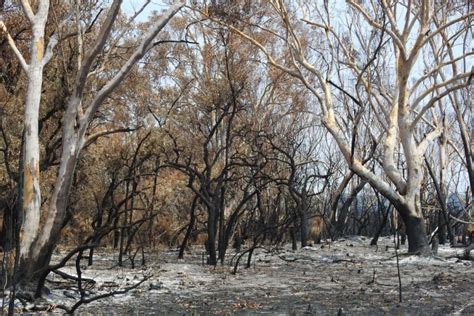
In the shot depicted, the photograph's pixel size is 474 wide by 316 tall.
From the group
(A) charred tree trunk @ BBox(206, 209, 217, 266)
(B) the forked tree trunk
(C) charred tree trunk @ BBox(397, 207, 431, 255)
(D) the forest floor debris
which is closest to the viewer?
(D) the forest floor debris

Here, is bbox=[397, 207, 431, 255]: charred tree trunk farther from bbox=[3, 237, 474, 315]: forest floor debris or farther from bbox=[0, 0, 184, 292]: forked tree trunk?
bbox=[0, 0, 184, 292]: forked tree trunk

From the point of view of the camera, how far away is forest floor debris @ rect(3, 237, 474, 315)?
561cm

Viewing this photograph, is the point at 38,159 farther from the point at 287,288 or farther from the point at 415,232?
the point at 415,232

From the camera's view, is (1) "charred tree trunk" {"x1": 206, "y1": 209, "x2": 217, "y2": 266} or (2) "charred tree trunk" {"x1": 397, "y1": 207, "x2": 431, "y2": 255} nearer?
(1) "charred tree trunk" {"x1": 206, "y1": 209, "x2": 217, "y2": 266}

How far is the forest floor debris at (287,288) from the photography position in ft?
18.4

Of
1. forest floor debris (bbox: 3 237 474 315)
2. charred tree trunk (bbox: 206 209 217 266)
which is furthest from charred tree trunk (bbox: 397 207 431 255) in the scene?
charred tree trunk (bbox: 206 209 217 266)

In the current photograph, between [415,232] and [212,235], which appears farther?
[415,232]

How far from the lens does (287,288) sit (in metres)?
7.21

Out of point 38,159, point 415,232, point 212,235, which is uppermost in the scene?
point 38,159

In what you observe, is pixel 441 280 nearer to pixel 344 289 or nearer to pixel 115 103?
pixel 344 289

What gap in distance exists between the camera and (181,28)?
882 inches

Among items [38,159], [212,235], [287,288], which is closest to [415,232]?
[212,235]

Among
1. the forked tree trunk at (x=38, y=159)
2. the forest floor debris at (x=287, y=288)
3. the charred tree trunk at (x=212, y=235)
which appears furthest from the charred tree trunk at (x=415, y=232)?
the forked tree trunk at (x=38, y=159)

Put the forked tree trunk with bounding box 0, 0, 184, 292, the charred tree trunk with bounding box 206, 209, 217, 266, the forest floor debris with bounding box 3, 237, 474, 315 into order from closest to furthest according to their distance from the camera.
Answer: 1. the forest floor debris with bounding box 3, 237, 474, 315
2. the forked tree trunk with bounding box 0, 0, 184, 292
3. the charred tree trunk with bounding box 206, 209, 217, 266
